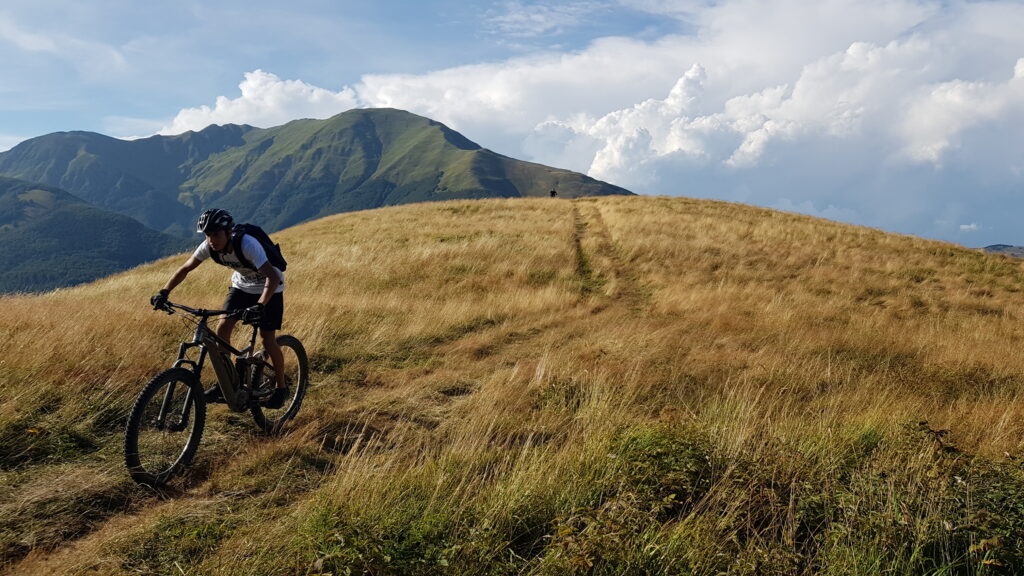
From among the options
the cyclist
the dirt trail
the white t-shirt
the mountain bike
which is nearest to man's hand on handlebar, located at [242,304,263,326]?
the cyclist

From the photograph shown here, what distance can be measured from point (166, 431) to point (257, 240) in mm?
2296

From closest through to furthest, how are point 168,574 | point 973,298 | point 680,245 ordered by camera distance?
1. point 168,574
2. point 973,298
3. point 680,245

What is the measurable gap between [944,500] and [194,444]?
272 inches

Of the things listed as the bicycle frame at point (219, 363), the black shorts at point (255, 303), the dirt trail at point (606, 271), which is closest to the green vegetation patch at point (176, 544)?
the bicycle frame at point (219, 363)

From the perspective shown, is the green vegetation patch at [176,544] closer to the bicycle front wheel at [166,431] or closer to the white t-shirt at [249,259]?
the bicycle front wheel at [166,431]

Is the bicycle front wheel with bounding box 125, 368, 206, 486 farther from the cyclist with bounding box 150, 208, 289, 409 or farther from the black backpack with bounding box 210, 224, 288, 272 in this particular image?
the black backpack with bounding box 210, 224, 288, 272

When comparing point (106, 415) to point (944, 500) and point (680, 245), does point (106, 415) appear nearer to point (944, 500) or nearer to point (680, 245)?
point (944, 500)

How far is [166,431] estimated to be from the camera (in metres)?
5.42

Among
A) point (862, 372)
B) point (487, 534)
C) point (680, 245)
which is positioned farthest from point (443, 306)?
point (680, 245)

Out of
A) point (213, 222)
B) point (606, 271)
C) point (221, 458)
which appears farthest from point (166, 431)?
point (606, 271)

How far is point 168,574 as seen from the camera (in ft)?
12.2

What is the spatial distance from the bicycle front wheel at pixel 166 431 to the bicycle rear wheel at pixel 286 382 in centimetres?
89

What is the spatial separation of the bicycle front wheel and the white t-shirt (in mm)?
1436

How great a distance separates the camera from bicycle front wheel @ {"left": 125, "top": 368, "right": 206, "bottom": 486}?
499cm
